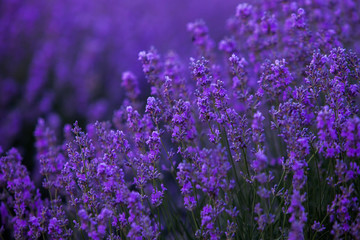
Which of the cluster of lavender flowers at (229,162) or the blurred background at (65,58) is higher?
the blurred background at (65,58)

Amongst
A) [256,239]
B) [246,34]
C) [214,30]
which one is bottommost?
[256,239]

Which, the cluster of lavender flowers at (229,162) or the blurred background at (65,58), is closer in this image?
the cluster of lavender flowers at (229,162)

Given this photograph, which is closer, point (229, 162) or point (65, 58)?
point (229, 162)

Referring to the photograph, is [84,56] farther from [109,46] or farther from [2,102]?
[2,102]

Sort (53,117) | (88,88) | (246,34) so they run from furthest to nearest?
(88,88) → (53,117) → (246,34)

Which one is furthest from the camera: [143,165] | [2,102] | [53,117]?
[2,102]

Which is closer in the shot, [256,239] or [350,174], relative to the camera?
[350,174]

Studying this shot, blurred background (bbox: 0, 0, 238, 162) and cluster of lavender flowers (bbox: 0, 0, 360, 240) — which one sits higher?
blurred background (bbox: 0, 0, 238, 162)

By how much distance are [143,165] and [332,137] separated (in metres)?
0.99

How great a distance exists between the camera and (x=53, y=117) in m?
4.89

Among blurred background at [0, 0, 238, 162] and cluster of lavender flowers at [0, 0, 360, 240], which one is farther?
blurred background at [0, 0, 238, 162]

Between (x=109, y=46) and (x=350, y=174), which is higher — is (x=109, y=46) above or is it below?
above

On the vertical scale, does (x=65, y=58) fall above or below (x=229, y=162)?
above

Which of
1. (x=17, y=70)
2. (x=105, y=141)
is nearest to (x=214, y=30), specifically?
(x=17, y=70)
